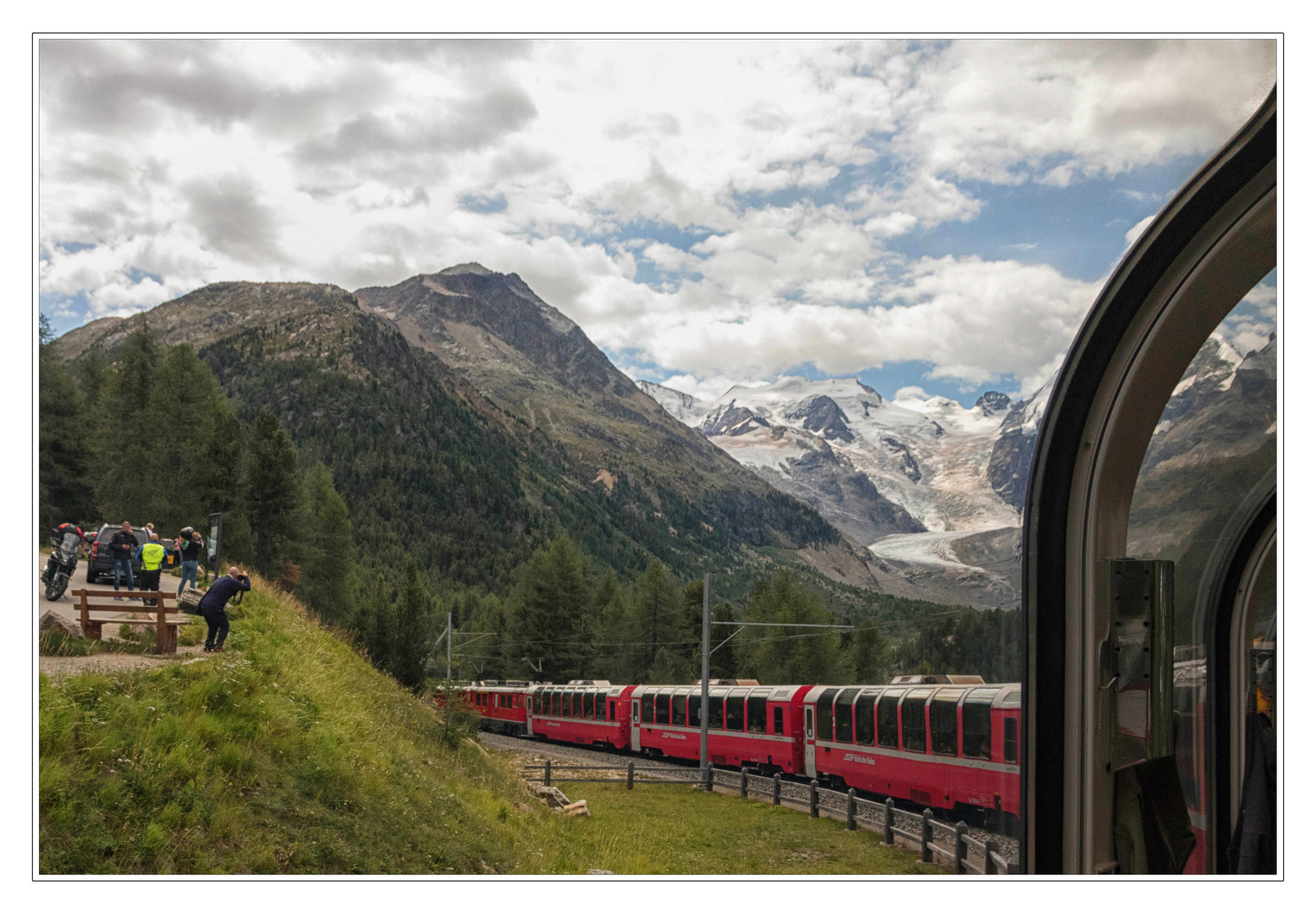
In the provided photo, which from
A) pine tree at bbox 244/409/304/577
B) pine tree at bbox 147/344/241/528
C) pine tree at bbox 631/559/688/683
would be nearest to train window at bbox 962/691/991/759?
pine tree at bbox 147/344/241/528

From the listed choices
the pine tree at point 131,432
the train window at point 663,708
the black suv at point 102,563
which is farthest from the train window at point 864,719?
the pine tree at point 131,432

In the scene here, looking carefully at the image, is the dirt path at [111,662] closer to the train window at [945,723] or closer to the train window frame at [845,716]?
the train window at [945,723]

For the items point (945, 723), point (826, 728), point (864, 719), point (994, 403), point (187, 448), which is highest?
point (187, 448)

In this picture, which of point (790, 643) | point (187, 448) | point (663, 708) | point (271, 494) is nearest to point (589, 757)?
point (663, 708)

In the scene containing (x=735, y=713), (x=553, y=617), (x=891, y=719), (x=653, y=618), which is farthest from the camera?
(x=653, y=618)

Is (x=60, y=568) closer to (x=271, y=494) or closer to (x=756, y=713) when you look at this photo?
(x=756, y=713)

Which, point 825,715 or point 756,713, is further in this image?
point 756,713

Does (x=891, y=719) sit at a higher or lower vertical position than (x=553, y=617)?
higher

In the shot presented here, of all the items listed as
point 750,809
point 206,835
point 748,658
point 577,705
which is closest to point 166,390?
point 577,705
